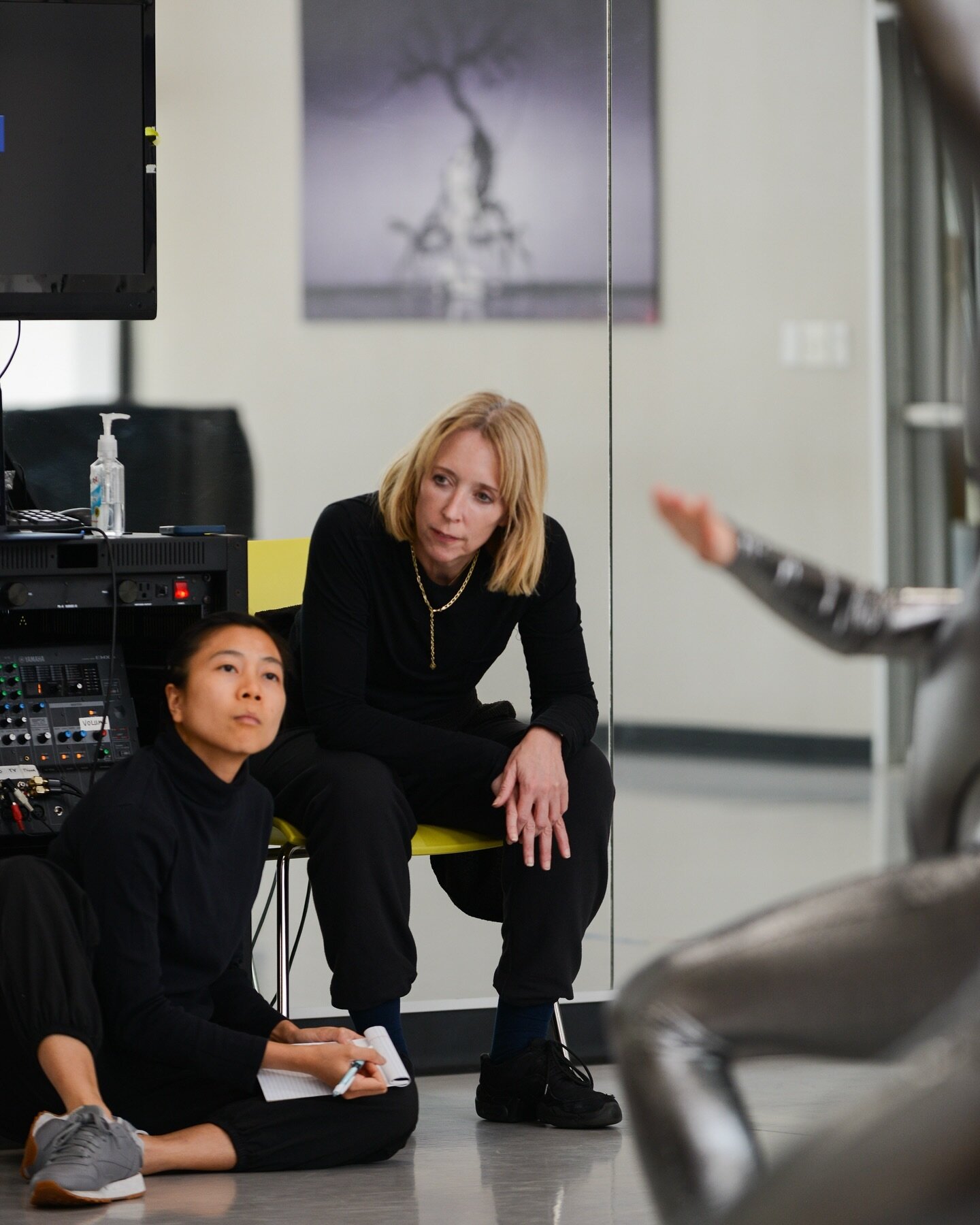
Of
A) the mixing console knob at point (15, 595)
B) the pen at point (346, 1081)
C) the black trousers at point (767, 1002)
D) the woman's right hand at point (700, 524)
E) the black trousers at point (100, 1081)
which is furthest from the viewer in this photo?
the mixing console knob at point (15, 595)

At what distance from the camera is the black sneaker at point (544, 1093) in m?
2.62

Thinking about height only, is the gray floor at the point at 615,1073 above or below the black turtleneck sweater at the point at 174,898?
below

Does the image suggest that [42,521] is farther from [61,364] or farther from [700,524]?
[700,524]

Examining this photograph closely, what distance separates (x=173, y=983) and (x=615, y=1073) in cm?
99

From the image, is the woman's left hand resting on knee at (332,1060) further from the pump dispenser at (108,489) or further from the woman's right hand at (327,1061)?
the pump dispenser at (108,489)

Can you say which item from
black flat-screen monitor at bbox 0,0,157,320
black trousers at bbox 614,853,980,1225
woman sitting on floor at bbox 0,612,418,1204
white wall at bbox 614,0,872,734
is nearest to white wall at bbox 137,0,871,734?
white wall at bbox 614,0,872,734

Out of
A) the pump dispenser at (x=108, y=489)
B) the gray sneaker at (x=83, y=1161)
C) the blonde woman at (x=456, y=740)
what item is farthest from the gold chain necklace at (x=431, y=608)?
the gray sneaker at (x=83, y=1161)

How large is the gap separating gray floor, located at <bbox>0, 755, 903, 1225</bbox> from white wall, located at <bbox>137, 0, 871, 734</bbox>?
8.0 inches

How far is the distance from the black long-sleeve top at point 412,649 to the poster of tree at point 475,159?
676mm

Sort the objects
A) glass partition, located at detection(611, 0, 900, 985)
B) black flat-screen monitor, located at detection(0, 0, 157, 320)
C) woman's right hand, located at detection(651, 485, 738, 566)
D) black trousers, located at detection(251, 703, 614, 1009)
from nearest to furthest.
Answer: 1. woman's right hand, located at detection(651, 485, 738, 566)
2. black trousers, located at detection(251, 703, 614, 1009)
3. black flat-screen monitor, located at detection(0, 0, 157, 320)
4. glass partition, located at detection(611, 0, 900, 985)

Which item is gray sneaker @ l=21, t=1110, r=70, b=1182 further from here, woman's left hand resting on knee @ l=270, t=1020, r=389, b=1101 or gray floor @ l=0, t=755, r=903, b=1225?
woman's left hand resting on knee @ l=270, t=1020, r=389, b=1101

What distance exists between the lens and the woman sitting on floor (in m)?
2.25

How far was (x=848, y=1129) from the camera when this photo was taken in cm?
100

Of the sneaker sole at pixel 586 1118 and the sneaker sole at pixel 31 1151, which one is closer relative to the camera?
the sneaker sole at pixel 31 1151
